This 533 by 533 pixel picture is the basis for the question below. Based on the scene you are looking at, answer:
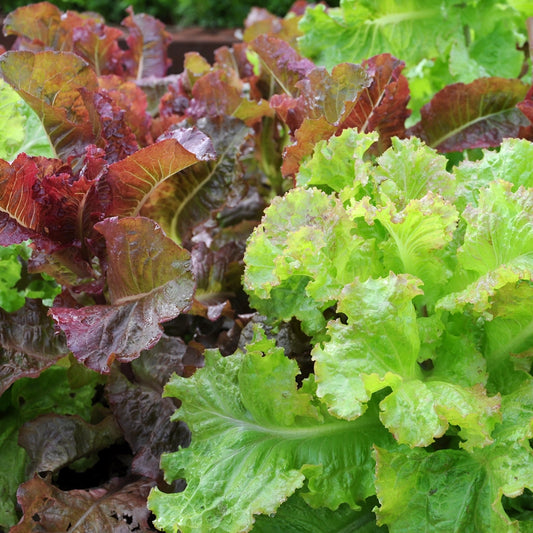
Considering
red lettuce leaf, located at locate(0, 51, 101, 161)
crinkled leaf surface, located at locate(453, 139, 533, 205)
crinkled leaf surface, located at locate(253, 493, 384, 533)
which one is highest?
red lettuce leaf, located at locate(0, 51, 101, 161)

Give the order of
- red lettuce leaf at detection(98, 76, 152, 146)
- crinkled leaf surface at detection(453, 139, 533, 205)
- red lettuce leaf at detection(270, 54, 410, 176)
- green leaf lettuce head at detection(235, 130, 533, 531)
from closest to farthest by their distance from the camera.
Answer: green leaf lettuce head at detection(235, 130, 533, 531), crinkled leaf surface at detection(453, 139, 533, 205), red lettuce leaf at detection(270, 54, 410, 176), red lettuce leaf at detection(98, 76, 152, 146)

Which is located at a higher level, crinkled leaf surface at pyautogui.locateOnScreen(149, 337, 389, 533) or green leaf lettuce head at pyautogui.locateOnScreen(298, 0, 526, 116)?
green leaf lettuce head at pyautogui.locateOnScreen(298, 0, 526, 116)

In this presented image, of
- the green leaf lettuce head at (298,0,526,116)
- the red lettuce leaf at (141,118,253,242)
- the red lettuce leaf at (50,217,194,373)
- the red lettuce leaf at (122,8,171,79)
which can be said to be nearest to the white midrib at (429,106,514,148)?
the green leaf lettuce head at (298,0,526,116)

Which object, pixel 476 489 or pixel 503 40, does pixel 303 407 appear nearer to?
pixel 476 489

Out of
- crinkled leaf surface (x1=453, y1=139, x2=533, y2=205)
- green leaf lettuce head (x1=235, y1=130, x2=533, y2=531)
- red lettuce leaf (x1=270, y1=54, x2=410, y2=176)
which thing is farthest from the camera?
red lettuce leaf (x1=270, y1=54, x2=410, y2=176)

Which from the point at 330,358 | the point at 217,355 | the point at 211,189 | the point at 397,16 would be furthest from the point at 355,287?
the point at 397,16

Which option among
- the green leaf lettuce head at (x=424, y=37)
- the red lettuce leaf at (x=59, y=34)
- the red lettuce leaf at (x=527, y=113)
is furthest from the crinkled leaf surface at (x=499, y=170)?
the red lettuce leaf at (x=59, y=34)

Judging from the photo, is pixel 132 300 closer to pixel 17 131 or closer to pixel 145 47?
pixel 17 131

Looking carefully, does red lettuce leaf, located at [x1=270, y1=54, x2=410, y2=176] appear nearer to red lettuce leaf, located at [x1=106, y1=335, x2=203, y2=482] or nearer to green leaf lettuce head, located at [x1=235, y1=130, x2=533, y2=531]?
green leaf lettuce head, located at [x1=235, y1=130, x2=533, y2=531]
